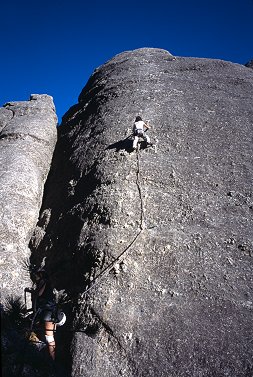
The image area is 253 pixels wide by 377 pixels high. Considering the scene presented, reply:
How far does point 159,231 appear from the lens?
9805 mm

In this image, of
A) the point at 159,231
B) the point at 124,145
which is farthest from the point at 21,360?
the point at 124,145

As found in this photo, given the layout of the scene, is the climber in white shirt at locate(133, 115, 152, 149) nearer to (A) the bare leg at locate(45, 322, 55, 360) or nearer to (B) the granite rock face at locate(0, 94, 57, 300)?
(B) the granite rock face at locate(0, 94, 57, 300)

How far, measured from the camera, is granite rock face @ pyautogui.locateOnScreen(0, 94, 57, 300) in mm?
10898

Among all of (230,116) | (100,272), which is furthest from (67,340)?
(230,116)

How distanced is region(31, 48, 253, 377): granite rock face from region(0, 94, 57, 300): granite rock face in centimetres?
69

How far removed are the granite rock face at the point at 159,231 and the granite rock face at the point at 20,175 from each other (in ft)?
2.26

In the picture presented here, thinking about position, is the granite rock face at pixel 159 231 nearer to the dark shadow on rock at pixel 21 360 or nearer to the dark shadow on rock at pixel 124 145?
the dark shadow on rock at pixel 124 145

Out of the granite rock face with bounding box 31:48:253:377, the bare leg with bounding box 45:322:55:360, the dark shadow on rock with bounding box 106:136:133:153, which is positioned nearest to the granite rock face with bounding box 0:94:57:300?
the granite rock face with bounding box 31:48:253:377

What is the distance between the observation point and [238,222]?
32.4 ft

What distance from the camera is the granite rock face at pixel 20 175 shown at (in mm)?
10898

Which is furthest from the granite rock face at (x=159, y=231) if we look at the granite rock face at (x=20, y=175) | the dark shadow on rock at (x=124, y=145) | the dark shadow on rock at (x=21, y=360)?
the dark shadow on rock at (x=21, y=360)

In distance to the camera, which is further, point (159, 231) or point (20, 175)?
point (20, 175)

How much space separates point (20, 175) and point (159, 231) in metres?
7.93

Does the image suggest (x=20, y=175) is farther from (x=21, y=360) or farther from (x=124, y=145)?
(x=21, y=360)
